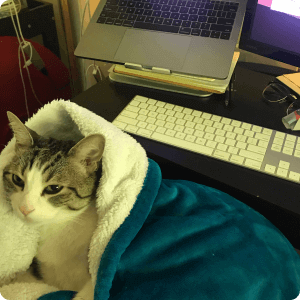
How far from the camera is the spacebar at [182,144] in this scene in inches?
25.6

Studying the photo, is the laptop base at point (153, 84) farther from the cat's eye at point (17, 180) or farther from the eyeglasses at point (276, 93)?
the cat's eye at point (17, 180)

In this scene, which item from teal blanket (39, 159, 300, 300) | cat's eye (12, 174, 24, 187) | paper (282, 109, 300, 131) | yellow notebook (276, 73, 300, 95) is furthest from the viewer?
yellow notebook (276, 73, 300, 95)

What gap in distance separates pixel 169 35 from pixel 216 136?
0.39 m

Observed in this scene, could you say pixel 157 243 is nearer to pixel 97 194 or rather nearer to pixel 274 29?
pixel 97 194

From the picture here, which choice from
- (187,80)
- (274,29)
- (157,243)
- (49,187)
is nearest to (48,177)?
(49,187)

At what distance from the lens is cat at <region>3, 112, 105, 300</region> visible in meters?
0.53

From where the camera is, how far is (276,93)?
84 centimetres

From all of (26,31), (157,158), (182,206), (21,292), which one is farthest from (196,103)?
(26,31)

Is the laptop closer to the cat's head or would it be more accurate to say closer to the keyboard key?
the keyboard key

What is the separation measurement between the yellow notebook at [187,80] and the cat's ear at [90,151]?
404 mm

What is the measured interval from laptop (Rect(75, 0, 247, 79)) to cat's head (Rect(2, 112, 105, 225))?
41cm

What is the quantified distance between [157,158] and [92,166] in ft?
0.57

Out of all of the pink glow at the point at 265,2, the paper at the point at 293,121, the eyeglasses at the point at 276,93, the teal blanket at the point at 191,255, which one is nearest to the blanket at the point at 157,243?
the teal blanket at the point at 191,255

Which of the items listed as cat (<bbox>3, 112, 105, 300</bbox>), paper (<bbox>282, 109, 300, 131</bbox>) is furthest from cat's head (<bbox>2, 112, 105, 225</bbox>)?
paper (<bbox>282, 109, 300, 131</bbox>)
